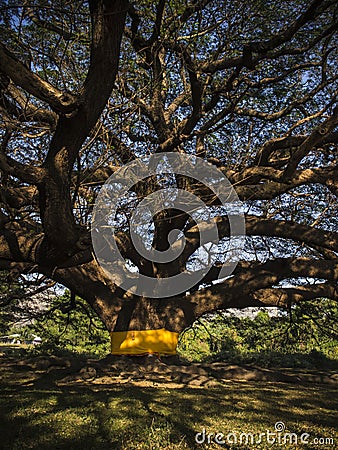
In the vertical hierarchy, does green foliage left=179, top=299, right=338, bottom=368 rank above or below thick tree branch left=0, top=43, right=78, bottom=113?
below

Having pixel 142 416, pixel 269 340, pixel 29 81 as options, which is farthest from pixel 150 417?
pixel 269 340

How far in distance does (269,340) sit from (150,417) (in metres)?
11.1

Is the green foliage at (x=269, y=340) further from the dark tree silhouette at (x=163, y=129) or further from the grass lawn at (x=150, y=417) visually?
the grass lawn at (x=150, y=417)

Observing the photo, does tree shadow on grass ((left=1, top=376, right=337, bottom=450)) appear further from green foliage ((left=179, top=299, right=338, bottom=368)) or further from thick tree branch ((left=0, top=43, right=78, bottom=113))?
green foliage ((left=179, top=299, right=338, bottom=368))

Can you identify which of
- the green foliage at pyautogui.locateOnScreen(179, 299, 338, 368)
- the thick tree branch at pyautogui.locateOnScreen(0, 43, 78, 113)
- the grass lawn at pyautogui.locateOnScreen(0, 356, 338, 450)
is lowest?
the grass lawn at pyautogui.locateOnScreen(0, 356, 338, 450)

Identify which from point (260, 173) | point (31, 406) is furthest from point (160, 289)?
point (31, 406)

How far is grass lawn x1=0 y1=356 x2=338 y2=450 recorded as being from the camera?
142 inches

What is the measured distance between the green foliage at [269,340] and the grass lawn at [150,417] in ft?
16.1

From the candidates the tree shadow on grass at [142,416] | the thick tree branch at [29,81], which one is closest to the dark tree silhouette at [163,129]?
the thick tree branch at [29,81]

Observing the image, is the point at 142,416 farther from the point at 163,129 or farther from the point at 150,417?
the point at 163,129

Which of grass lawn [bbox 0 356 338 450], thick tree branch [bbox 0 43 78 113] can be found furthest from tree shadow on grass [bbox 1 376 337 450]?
thick tree branch [bbox 0 43 78 113]

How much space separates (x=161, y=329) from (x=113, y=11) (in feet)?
19.9

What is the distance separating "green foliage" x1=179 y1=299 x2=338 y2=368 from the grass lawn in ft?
16.1

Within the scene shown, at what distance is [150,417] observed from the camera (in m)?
4.38
